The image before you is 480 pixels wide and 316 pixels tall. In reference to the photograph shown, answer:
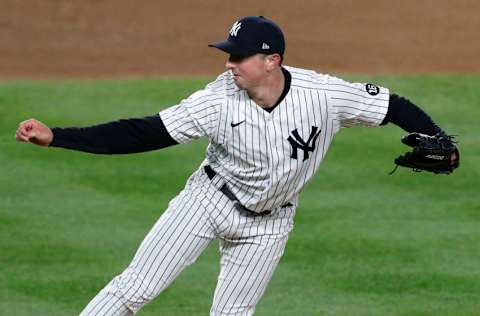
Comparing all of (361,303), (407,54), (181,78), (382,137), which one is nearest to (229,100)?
(361,303)

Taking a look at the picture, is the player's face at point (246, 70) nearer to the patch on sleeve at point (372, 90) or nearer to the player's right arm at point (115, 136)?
the player's right arm at point (115, 136)

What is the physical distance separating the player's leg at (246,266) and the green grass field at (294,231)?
1743 millimetres

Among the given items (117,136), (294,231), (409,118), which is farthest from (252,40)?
(294,231)

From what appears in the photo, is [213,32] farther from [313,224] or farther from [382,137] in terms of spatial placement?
[313,224]

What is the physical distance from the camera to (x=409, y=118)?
6.27 m

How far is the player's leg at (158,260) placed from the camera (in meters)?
6.09

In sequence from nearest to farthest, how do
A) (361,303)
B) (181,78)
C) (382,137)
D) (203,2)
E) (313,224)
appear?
1. (361,303)
2. (313,224)
3. (382,137)
4. (181,78)
5. (203,2)

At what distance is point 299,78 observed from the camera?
6168mm

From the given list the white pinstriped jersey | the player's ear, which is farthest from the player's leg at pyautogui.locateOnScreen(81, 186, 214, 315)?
the player's ear

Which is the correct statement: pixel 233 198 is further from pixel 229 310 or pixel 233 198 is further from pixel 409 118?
pixel 409 118

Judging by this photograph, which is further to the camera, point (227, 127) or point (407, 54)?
point (407, 54)

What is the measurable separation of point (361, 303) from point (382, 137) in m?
4.22

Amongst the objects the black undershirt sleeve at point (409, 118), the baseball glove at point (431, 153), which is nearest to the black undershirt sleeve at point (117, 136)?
the black undershirt sleeve at point (409, 118)

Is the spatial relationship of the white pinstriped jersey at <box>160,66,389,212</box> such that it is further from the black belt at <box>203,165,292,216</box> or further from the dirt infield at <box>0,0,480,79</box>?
the dirt infield at <box>0,0,480,79</box>
